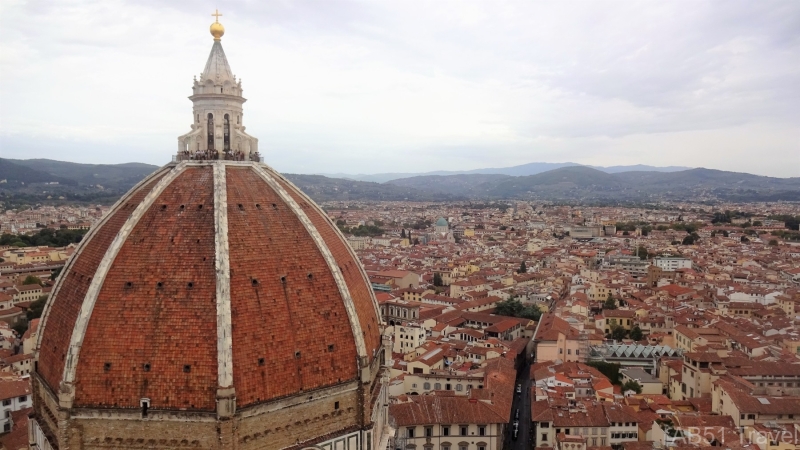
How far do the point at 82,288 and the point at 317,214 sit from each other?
5783 millimetres

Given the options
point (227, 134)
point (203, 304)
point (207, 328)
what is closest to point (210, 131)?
point (227, 134)

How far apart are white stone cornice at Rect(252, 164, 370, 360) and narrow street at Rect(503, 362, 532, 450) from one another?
22.3 metres

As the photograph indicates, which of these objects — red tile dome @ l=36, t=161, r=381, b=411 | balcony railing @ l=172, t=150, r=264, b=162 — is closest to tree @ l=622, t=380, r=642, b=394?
red tile dome @ l=36, t=161, r=381, b=411

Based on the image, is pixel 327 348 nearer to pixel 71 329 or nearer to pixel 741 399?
pixel 71 329

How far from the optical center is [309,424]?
13.3 m

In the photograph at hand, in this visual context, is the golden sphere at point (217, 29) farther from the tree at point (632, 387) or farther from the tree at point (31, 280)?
the tree at point (31, 280)

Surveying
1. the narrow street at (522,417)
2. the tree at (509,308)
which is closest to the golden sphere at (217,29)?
the narrow street at (522,417)

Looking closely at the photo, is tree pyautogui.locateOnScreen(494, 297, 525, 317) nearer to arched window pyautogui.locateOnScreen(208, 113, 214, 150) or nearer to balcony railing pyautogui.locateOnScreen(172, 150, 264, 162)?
balcony railing pyautogui.locateOnScreen(172, 150, 264, 162)

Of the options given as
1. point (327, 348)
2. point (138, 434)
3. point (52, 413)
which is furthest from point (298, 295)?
point (52, 413)

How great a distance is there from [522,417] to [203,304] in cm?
2933

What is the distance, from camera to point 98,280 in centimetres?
1291

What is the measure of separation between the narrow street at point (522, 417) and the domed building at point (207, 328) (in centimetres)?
2078

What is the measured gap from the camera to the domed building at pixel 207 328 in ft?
39.9

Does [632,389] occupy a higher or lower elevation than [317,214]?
lower
